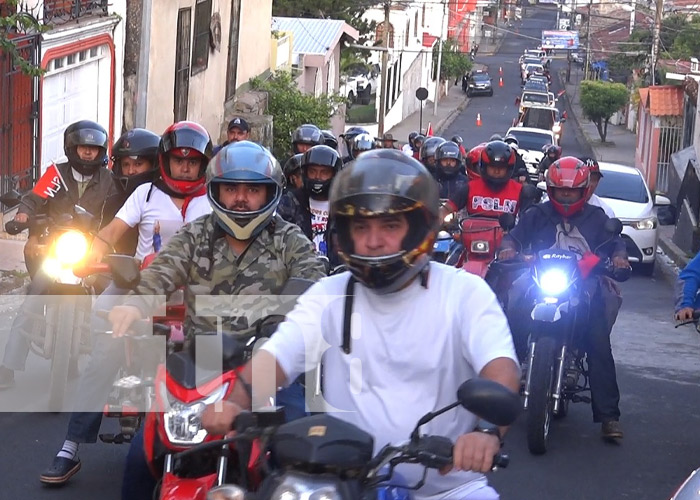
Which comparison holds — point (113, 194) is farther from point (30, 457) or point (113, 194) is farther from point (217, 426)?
point (217, 426)

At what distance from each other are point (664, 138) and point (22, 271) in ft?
97.6

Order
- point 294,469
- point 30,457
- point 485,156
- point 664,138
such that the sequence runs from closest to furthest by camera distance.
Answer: point 294,469 < point 30,457 < point 485,156 < point 664,138

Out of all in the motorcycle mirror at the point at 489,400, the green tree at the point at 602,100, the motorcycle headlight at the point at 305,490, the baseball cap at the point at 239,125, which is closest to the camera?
the motorcycle headlight at the point at 305,490

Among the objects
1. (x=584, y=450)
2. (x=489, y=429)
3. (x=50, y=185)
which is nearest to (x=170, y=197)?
(x=50, y=185)

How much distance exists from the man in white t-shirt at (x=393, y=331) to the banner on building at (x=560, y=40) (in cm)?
8970

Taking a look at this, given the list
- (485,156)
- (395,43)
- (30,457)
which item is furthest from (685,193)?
(395,43)

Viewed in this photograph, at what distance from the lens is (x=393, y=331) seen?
3.83 m

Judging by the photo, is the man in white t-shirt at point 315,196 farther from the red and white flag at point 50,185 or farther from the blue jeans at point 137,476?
the blue jeans at point 137,476

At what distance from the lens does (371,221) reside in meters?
3.67

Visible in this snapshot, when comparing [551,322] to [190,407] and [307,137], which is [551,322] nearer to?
[190,407]

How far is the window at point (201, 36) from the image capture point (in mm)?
28547

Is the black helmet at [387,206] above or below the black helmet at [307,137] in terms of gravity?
above

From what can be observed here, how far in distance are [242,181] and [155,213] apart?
184 centimetres

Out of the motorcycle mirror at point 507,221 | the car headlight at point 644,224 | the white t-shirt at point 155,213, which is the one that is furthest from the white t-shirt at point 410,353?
the car headlight at point 644,224
